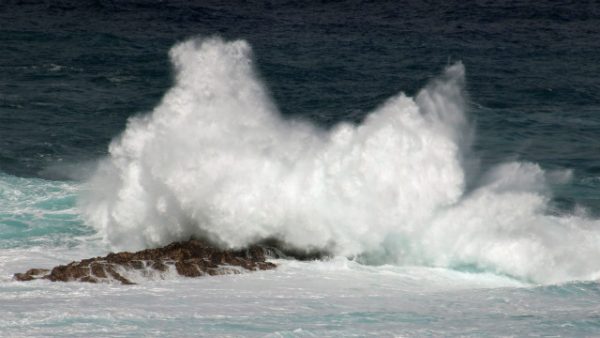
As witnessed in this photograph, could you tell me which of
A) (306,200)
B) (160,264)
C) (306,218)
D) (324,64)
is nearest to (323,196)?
(306,200)

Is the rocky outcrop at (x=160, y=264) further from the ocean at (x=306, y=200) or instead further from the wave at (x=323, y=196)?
the wave at (x=323, y=196)

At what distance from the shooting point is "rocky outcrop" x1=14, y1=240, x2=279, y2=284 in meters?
17.5

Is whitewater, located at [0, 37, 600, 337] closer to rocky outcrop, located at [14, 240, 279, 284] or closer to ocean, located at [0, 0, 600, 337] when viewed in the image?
ocean, located at [0, 0, 600, 337]

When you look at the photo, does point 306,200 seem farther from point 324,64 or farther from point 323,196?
point 324,64

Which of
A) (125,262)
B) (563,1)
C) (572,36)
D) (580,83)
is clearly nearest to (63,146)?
(125,262)

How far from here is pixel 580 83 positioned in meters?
37.1

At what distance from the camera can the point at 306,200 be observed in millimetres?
20938

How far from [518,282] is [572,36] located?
26.5m

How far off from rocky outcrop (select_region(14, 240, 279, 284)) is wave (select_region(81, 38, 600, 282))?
3.15ft

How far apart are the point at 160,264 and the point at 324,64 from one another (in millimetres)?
21932

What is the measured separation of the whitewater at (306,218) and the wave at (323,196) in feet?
0.09

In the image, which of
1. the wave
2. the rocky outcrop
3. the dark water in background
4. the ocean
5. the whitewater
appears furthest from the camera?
the dark water in background

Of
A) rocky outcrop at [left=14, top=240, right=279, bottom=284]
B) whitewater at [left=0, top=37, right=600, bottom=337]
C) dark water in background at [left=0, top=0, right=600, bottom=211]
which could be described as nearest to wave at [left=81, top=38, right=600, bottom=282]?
whitewater at [left=0, top=37, right=600, bottom=337]

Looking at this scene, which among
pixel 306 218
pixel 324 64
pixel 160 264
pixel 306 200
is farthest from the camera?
pixel 324 64
